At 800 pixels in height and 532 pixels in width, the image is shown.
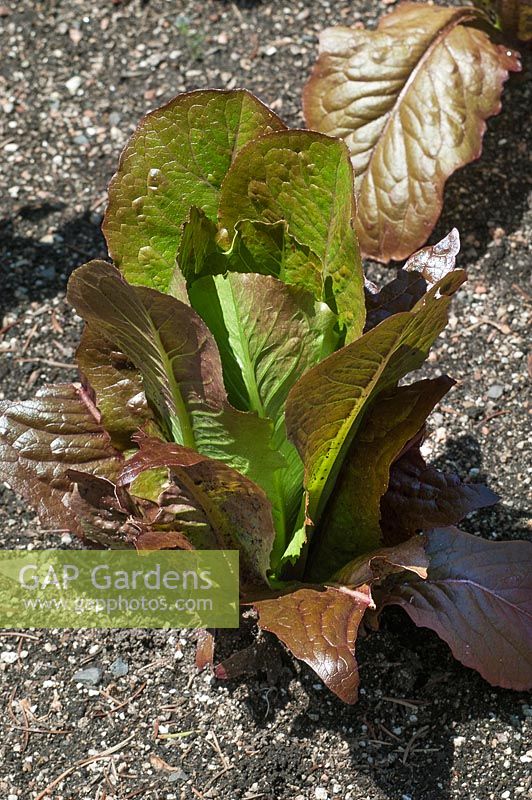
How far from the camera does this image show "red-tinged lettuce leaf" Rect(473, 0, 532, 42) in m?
3.33

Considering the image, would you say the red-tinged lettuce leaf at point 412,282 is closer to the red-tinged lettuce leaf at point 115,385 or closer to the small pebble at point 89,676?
the red-tinged lettuce leaf at point 115,385

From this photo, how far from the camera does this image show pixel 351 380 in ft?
5.97

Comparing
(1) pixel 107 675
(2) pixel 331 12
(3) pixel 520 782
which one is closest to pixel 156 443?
(1) pixel 107 675

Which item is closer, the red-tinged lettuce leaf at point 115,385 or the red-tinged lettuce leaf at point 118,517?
the red-tinged lettuce leaf at point 118,517

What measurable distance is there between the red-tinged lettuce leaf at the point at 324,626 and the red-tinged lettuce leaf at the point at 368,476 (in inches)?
6.3

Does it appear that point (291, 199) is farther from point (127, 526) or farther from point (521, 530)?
point (521, 530)

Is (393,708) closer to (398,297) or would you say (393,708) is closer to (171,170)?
(398,297)

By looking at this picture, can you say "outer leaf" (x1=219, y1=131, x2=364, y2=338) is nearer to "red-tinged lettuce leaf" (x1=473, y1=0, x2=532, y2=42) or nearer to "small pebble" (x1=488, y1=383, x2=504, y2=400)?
"small pebble" (x1=488, y1=383, x2=504, y2=400)

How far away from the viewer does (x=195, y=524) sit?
6.89ft

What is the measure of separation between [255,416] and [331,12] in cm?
240

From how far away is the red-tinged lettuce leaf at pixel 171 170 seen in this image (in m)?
2.01

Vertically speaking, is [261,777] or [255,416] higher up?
[255,416]

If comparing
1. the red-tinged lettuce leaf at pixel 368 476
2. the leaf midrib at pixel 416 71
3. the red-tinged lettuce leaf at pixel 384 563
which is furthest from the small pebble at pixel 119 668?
the leaf midrib at pixel 416 71

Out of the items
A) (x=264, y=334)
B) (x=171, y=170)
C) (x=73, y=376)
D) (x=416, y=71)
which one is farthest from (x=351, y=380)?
(x=416, y=71)
